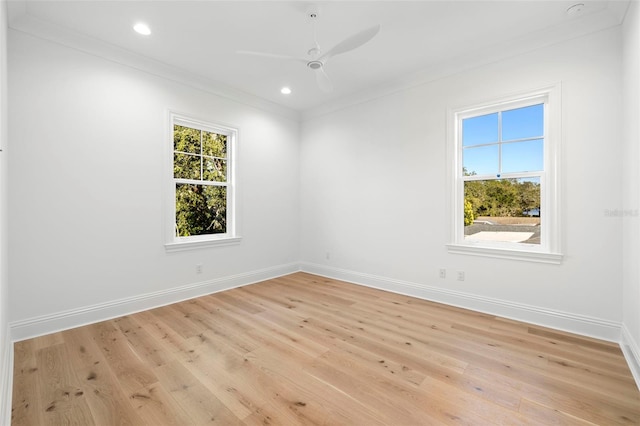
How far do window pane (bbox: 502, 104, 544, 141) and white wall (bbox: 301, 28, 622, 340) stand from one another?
23cm

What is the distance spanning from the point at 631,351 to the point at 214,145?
4.75 meters

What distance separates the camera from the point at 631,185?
2229 mm

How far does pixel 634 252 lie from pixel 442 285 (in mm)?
1702

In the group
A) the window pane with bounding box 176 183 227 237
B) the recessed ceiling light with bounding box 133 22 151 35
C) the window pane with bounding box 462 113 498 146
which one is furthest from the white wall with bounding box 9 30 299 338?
the window pane with bounding box 462 113 498 146

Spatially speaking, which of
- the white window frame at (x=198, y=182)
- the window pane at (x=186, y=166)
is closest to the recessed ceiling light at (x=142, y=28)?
the white window frame at (x=198, y=182)

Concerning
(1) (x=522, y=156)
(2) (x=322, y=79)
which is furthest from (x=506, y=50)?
(2) (x=322, y=79)

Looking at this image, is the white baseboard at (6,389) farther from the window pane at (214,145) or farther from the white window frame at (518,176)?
the white window frame at (518,176)

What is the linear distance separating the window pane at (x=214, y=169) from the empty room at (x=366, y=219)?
0.10 ft

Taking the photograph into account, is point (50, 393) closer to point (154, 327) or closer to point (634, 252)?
point (154, 327)

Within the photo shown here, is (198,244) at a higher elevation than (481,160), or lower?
lower

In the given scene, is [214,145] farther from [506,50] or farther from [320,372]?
[506,50]

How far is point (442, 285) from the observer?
3523 millimetres

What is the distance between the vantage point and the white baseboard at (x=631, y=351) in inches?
78.5

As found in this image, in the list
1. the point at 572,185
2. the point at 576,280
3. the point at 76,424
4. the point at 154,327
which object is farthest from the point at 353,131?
the point at 76,424
